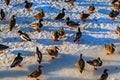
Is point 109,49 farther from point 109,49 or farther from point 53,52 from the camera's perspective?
point 53,52

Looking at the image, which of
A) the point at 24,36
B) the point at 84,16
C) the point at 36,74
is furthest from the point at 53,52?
the point at 84,16

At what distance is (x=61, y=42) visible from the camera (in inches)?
647

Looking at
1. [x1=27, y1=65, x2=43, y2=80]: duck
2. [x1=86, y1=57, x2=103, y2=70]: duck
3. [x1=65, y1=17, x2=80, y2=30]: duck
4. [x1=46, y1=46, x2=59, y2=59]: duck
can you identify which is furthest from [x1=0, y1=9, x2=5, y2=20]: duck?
[x1=86, y1=57, x2=103, y2=70]: duck

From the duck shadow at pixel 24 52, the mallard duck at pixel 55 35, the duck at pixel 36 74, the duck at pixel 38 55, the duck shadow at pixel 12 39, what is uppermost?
the mallard duck at pixel 55 35

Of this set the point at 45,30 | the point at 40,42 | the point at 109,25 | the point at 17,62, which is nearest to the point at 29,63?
the point at 17,62

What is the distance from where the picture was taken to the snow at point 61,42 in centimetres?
1459

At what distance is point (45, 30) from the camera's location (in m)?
17.2

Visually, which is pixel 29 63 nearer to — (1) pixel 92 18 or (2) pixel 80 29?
(2) pixel 80 29

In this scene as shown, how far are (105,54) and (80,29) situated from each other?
85.3 inches

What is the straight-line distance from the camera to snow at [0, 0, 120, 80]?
1459 cm

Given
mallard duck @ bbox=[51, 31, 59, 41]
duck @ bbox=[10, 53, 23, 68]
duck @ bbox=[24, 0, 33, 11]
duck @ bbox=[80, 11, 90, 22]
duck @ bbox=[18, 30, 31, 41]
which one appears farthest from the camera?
duck @ bbox=[24, 0, 33, 11]

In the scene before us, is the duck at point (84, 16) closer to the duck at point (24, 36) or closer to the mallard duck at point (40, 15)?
the mallard duck at point (40, 15)

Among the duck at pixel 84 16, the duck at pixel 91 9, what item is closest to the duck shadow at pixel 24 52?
the duck at pixel 84 16

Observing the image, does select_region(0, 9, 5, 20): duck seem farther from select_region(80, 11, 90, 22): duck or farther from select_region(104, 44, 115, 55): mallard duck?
select_region(104, 44, 115, 55): mallard duck
